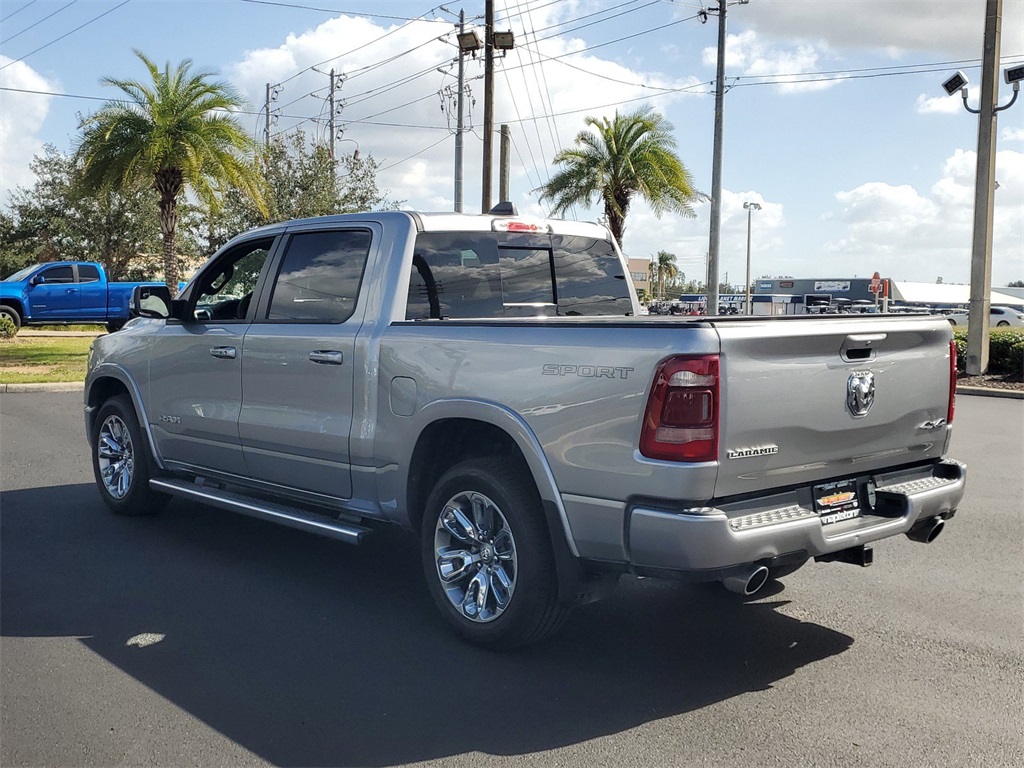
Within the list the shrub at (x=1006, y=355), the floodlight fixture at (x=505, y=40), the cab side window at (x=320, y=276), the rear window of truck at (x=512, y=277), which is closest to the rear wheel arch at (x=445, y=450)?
the rear window of truck at (x=512, y=277)

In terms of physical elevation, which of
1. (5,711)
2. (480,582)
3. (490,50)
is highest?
(490,50)

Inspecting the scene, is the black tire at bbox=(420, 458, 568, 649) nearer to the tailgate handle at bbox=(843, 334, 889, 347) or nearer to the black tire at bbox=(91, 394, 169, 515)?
the tailgate handle at bbox=(843, 334, 889, 347)

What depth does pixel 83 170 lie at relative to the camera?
21.8m

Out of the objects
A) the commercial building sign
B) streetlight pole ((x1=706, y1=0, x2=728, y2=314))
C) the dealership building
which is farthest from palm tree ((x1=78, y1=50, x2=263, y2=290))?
the commercial building sign

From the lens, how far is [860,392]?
14.4 ft

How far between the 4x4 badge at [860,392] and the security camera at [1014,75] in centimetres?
1702

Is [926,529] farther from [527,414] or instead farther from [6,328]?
[6,328]

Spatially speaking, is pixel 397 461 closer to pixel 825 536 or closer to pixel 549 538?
pixel 549 538

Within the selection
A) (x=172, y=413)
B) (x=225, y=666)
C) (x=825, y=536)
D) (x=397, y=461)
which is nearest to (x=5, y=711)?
(x=225, y=666)

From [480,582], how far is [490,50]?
2043 centimetres

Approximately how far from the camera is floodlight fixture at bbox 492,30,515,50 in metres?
23.6

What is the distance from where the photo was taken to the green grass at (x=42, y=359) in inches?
659

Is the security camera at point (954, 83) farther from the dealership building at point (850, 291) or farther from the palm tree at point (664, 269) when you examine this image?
the palm tree at point (664, 269)

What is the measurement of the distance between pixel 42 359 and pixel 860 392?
1951 centimetres
